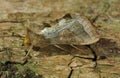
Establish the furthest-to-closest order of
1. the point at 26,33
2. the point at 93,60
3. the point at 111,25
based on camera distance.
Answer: the point at 111,25, the point at 26,33, the point at 93,60

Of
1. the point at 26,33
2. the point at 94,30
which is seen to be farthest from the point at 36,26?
the point at 94,30

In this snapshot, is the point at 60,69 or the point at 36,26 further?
the point at 36,26

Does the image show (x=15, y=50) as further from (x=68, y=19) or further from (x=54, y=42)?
(x=68, y=19)

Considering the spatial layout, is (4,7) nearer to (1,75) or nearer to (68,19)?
(68,19)

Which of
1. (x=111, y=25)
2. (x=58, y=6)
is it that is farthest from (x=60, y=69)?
(x=58, y=6)

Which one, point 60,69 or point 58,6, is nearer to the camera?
point 60,69

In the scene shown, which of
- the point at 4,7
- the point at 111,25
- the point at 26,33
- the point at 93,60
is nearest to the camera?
the point at 93,60
